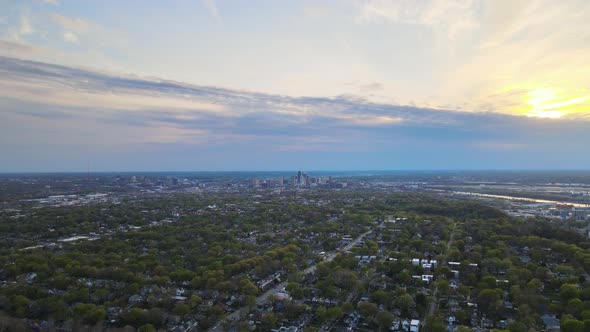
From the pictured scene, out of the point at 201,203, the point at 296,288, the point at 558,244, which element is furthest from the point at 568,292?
the point at 201,203

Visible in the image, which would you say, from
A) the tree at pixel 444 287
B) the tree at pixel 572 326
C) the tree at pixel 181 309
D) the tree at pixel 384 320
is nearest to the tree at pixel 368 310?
the tree at pixel 384 320

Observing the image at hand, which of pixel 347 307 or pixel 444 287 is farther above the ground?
pixel 444 287

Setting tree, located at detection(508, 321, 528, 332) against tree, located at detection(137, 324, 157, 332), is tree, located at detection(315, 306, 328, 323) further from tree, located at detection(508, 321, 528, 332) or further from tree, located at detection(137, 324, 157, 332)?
tree, located at detection(508, 321, 528, 332)

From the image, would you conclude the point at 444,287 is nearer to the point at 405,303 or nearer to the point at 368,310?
the point at 405,303

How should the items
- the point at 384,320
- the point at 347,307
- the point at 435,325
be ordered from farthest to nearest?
the point at 347,307
the point at 384,320
the point at 435,325

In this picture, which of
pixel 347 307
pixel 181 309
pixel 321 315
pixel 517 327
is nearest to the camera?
pixel 517 327

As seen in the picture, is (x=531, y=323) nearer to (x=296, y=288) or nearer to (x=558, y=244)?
(x=296, y=288)

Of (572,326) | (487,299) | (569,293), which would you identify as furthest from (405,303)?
(569,293)

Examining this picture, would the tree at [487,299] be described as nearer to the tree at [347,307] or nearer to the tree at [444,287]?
the tree at [444,287]

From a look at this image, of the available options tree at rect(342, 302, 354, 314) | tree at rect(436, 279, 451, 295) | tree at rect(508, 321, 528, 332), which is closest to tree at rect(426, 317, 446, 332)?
tree at rect(508, 321, 528, 332)

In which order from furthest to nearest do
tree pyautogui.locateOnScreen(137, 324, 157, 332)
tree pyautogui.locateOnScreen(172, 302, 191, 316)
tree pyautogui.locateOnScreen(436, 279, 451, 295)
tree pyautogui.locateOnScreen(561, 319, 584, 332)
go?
tree pyautogui.locateOnScreen(436, 279, 451, 295) < tree pyautogui.locateOnScreen(172, 302, 191, 316) < tree pyautogui.locateOnScreen(137, 324, 157, 332) < tree pyautogui.locateOnScreen(561, 319, 584, 332)

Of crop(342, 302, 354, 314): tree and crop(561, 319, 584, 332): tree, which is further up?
crop(561, 319, 584, 332): tree

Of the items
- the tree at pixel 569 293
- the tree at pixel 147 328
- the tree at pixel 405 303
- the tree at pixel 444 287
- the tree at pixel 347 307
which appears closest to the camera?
the tree at pixel 147 328
